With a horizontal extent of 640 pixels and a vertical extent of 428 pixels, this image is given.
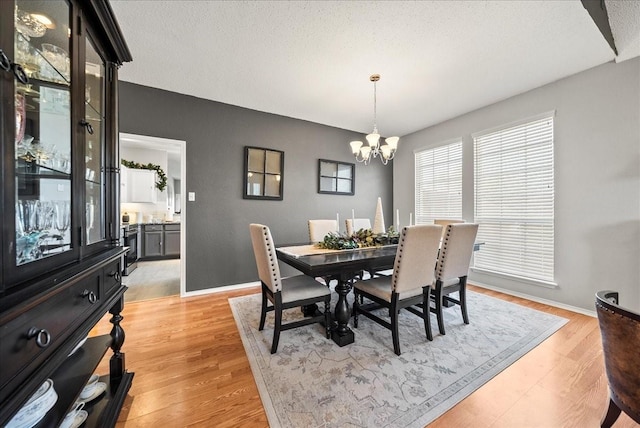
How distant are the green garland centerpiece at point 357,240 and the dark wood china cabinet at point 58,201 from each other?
165 cm

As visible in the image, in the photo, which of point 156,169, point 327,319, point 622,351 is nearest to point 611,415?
point 622,351

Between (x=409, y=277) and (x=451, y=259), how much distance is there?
541mm

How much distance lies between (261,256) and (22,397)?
143 centimetres

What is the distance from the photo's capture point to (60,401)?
0.95 meters

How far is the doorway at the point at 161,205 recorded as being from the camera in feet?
10.2

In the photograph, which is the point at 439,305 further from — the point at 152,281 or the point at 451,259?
the point at 152,281

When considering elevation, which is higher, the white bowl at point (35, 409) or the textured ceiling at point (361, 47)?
the textured ceiling at point (361, 47)

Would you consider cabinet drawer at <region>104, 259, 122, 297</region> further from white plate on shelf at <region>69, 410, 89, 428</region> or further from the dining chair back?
Result: the dining chair back

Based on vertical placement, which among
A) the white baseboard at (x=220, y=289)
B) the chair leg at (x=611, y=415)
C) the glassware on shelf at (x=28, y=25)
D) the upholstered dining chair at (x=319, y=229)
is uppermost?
the glassware on shelf at (x=28, y=25)

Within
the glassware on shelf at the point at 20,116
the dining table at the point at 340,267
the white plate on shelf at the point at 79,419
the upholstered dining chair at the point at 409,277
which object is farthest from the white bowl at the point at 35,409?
the upholstered dining chair at the point at 409,277

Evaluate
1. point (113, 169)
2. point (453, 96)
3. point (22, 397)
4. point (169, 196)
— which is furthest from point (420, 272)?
point (169, 196)

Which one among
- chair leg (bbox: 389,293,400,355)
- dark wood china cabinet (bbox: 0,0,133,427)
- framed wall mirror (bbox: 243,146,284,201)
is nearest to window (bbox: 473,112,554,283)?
chair leg (bbox: 389,293,400,355)

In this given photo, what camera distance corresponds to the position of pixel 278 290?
1854mm

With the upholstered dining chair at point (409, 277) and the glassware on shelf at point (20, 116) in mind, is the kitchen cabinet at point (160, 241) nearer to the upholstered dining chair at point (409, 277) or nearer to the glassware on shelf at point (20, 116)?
the upholstered dining chair at point (409, 277)
